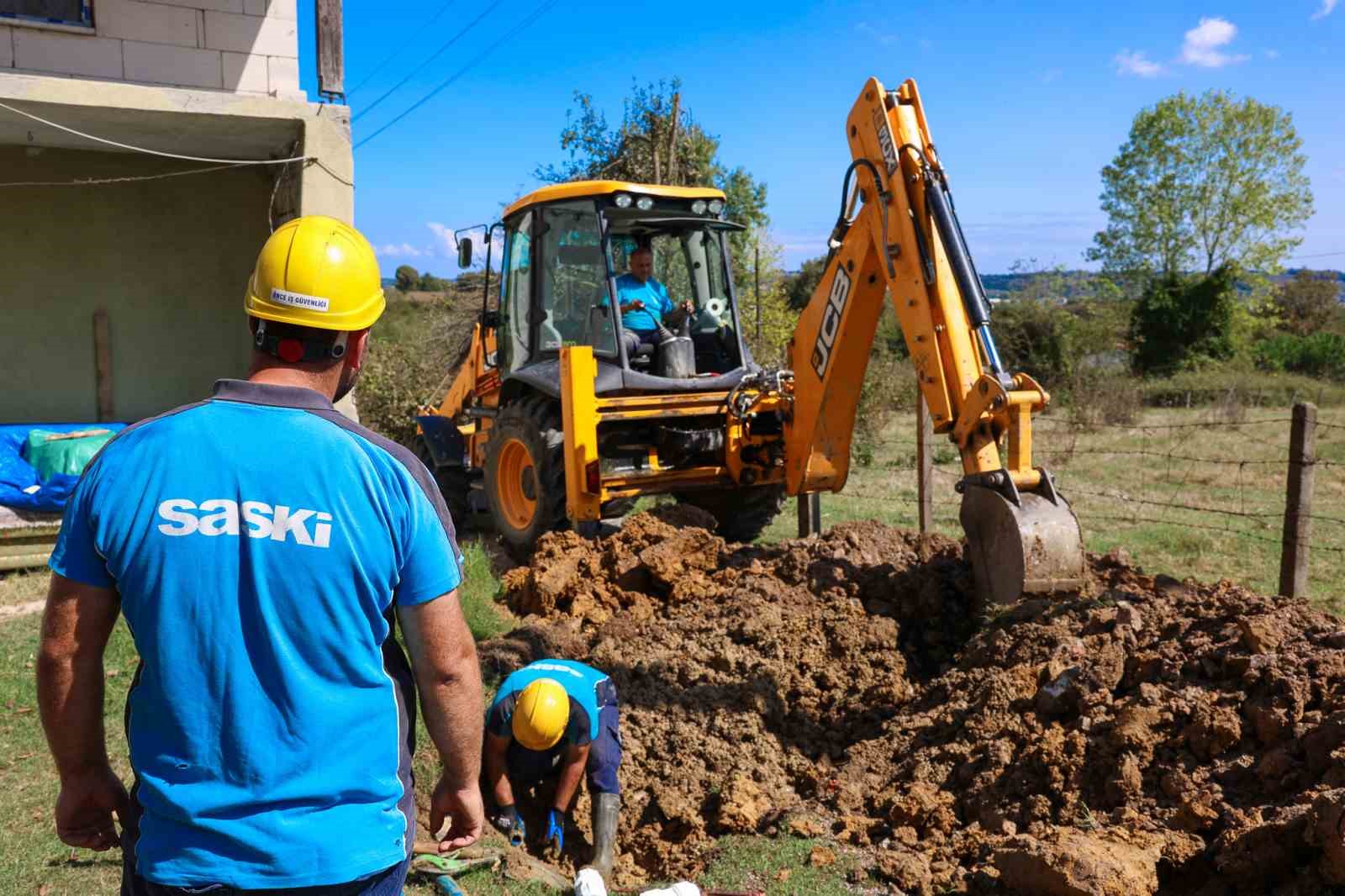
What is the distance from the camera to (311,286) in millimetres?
1991

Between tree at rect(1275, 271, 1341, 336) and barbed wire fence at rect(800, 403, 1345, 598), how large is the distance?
24722mm

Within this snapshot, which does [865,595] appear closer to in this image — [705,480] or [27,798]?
[705,480]

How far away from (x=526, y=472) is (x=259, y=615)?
22.5 ft

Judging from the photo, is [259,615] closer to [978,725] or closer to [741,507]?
[978,725]

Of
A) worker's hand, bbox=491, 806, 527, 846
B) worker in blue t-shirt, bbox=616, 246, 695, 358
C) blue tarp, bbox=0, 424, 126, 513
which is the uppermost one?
worker in blue t-shirt, bbox=616, 246, 695, 358

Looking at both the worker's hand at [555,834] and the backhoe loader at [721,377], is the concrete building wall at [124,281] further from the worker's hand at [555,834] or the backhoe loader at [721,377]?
the worker's hand at [555,834]

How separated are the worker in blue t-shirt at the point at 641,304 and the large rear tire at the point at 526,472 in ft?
2.87

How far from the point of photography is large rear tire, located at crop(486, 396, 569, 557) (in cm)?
802

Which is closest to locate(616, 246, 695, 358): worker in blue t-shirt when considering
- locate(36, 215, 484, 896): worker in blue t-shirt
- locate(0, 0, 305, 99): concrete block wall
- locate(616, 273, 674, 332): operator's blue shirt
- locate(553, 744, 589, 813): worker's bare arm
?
locate(616, 273, 674, 332): operator's blue shirt

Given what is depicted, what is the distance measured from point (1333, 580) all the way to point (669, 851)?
613cm

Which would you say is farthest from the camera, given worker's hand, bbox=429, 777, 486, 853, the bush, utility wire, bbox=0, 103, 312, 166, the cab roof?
the bush

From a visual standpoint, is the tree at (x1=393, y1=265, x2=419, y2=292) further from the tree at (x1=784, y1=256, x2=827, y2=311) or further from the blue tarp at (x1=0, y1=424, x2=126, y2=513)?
the blue tarp at (x1=0, y1=424, x2=126, y2=513)

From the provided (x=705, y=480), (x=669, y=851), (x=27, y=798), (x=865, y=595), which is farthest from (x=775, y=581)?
(x=27, y=798)

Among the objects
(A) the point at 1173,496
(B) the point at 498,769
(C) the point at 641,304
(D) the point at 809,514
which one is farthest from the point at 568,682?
(A) the point at 1173,496
